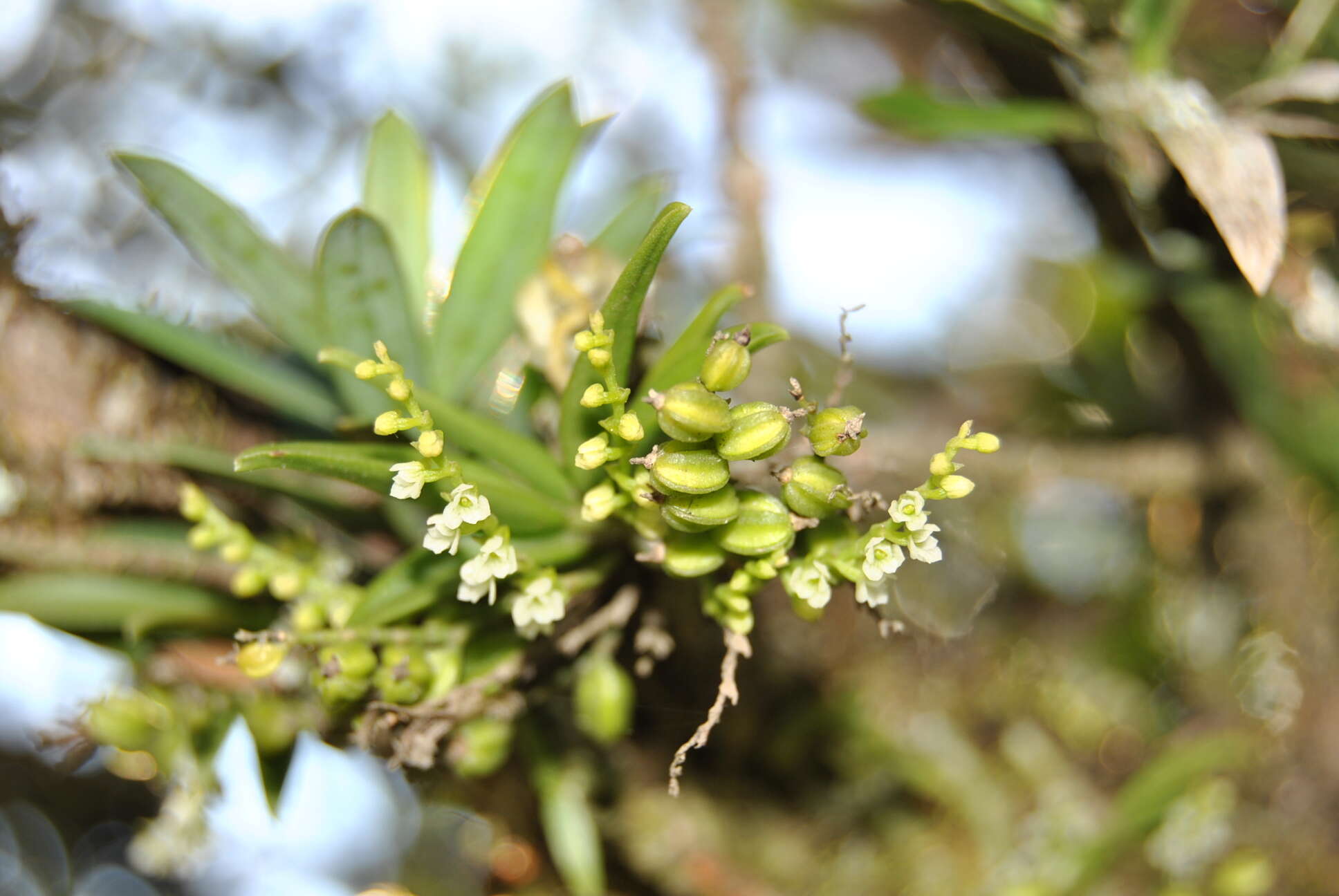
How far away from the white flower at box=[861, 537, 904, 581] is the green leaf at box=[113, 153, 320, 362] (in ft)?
1.91

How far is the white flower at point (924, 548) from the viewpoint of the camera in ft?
2.02

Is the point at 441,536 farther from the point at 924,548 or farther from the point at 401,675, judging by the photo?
the point at 924,548

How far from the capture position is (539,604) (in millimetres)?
710

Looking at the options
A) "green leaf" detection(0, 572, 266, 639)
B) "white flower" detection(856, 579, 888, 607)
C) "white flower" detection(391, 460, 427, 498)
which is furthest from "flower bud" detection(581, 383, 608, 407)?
"green leaf" detection(0, 572, 266, 639)

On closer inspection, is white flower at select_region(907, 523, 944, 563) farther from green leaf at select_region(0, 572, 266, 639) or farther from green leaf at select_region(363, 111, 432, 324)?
green leaf at select_region(0, 572, 266, 639)

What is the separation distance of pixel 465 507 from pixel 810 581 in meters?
0.27

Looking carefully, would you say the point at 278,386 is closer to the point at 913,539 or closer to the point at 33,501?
the point at 33,501

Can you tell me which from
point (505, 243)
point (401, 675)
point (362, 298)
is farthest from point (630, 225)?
point (401, 675)

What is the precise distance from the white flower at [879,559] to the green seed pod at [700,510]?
0.10m

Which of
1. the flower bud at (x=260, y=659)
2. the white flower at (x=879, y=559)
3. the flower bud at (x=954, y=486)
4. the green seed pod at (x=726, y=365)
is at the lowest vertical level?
the flower bud at (x=260, y=659)

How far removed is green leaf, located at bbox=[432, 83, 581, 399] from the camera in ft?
2.72

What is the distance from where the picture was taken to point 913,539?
624 millimetres

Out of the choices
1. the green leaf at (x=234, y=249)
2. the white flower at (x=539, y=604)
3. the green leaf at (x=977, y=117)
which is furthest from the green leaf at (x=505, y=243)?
the green leaf at (x=977, y=117)

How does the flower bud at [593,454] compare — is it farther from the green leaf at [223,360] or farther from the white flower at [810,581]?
the green leaf at [223,360]
